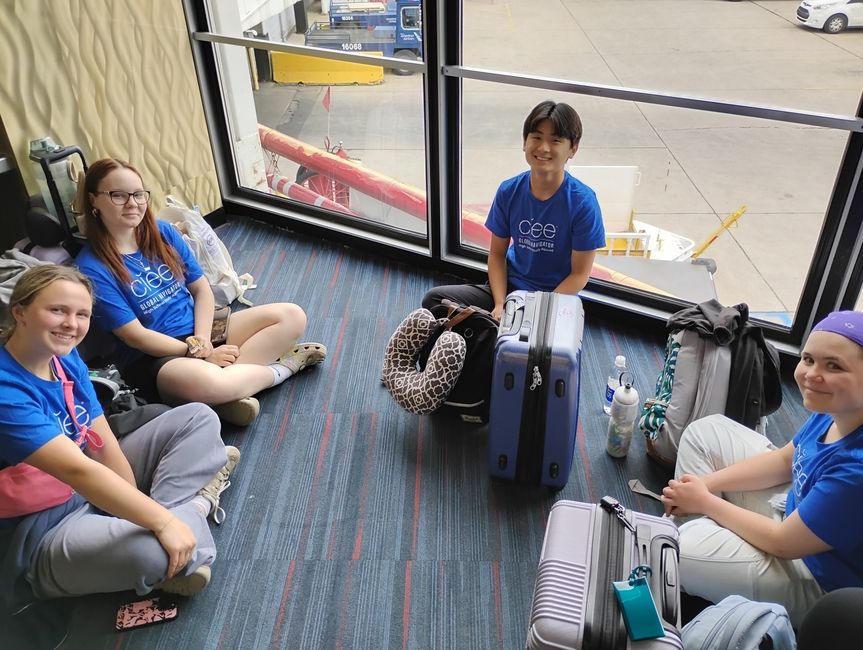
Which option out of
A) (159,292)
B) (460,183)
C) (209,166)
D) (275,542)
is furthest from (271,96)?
(275,542)

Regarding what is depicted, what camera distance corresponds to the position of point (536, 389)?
187 centimetres

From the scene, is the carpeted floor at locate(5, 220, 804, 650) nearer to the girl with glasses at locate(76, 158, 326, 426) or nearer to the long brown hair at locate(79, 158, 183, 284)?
the girl with glasses at locate(76, 158, 326, 426)

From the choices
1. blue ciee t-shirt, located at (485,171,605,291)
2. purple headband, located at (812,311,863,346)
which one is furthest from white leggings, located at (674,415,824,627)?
blue ciee t-shirt, located at (485,171,605,291)

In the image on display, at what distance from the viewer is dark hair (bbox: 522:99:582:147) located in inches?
81.7

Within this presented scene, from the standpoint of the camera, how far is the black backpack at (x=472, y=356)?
7.14ft

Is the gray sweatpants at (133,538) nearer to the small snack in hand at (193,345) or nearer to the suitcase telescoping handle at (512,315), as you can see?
the small snack in hand at (193,345)

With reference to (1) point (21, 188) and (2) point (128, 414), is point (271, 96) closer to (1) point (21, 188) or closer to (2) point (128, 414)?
(1) point (21, 188)

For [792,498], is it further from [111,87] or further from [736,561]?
[111,87]

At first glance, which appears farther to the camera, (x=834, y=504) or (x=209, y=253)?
(x=209, y=253)

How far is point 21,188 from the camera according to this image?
8.51 feet

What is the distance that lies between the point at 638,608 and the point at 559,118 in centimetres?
142

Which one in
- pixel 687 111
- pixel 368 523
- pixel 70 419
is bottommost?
pixel 368 523

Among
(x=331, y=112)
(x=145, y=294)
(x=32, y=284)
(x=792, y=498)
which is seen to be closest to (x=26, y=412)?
(x=32, y=284)

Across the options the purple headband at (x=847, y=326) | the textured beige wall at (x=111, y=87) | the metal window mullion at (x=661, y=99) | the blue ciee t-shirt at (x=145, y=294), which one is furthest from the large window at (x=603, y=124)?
the blue ciee t-shirt at (x=145, y=294)
